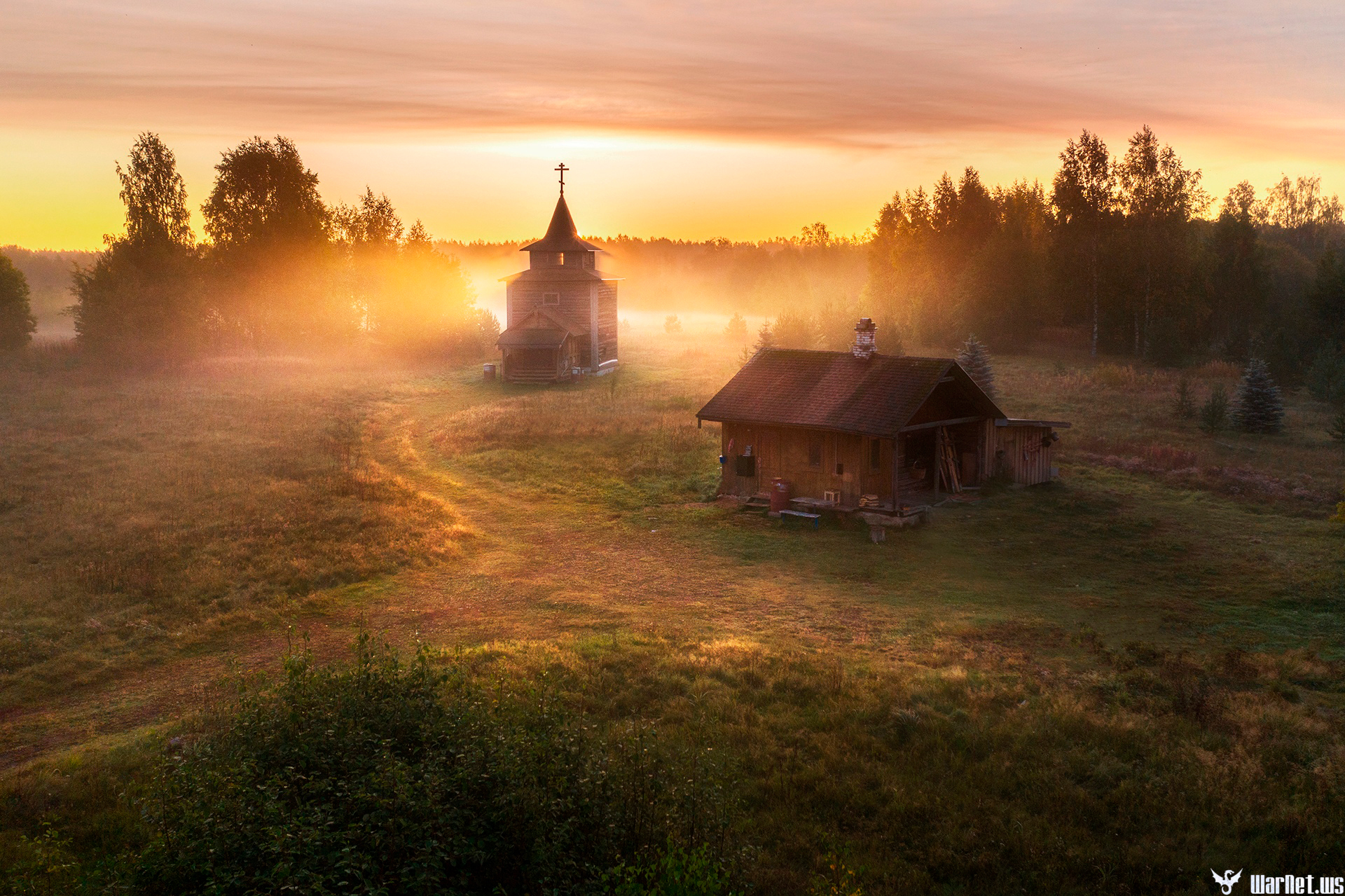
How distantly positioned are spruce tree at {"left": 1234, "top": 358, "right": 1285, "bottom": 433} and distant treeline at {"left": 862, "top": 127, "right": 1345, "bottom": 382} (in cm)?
1435

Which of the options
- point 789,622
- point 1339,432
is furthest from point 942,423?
point 1339,432

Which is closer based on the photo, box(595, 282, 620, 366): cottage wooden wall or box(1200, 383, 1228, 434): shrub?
box(1200, 383, 1228, 434): shrub

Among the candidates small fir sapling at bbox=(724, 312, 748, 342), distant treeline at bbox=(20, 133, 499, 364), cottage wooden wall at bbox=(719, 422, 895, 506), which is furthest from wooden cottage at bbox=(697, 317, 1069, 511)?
small fir sapling at bbox=(724, 312, 748, 342)

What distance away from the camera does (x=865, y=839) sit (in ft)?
34.4

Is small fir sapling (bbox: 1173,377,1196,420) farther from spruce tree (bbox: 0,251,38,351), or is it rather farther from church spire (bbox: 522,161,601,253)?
spruce tree (bbox: 0,251,38,351)

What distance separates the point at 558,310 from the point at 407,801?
5212 centimetres

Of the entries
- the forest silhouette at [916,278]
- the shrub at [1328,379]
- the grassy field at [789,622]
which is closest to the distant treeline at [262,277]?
the forest silhouette at [916,278]

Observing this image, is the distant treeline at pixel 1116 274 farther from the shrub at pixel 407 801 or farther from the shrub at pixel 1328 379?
the shrub at pixel 407 801

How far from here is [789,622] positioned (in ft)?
60.1

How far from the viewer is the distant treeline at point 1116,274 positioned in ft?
190

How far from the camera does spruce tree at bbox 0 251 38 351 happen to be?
2165 inches

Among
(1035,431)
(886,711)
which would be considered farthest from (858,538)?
(886,711)

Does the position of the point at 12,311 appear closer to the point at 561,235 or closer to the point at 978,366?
the point at 561,235

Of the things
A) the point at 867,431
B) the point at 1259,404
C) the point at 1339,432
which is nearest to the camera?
the point at 867,431
